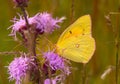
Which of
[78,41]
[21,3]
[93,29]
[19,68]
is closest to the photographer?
[21,3]

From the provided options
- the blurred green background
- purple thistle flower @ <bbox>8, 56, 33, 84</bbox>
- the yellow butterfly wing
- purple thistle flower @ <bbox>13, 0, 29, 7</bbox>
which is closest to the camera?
purple thistle flower @ <bbox>13, 0, 29, 7</bbox>

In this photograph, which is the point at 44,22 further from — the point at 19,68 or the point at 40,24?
the point at 19,68

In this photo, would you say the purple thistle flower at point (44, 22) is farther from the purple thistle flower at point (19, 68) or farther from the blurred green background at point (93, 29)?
the blurred green background at point (93, 29)

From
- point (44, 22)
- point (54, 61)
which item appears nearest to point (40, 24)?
point (44, 22)

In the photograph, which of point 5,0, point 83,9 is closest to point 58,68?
point 83,9

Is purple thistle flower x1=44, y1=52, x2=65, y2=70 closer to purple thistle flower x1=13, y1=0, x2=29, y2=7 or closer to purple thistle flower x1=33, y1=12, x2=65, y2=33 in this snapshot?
purple thistle flower x1=33, y1=12, x2=65, y2=33

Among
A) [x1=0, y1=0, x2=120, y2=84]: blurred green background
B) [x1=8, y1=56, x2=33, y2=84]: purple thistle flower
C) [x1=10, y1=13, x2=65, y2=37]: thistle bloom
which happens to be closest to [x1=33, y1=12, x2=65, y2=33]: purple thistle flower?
[x1=10, y1=13, x2=65, y2=37]: thistle bloom

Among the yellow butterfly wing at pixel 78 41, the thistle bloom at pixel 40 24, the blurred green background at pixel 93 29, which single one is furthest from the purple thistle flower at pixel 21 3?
the blurred green background at pixel 93 29
